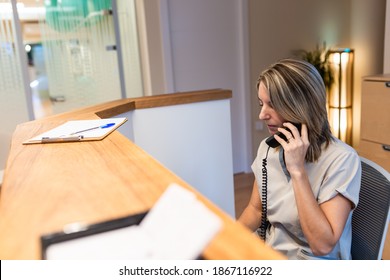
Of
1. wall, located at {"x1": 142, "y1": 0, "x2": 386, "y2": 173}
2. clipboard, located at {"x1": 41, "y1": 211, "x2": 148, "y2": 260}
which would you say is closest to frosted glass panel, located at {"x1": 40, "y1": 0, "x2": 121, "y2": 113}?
wall, located at {"x1": 142, "y1": 0, "x2": 386, "y2": 173}

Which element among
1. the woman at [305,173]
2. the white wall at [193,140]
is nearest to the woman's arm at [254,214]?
the woman at [305,173]

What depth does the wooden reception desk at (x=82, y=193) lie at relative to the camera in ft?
1.59

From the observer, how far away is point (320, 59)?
3.99 metres

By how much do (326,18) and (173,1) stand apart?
5.56 feet

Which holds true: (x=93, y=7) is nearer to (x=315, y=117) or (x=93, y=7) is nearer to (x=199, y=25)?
(x=199, y=25)

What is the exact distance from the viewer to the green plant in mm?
3953

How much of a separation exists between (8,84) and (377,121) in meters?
2.79

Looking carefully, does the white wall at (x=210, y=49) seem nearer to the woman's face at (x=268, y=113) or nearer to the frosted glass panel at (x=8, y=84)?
the frosted glass panel at (x=8, y=84)

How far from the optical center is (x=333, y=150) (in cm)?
111

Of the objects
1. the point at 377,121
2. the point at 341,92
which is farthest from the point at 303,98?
the point at 341,92

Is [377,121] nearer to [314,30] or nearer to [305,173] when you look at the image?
[305,173]

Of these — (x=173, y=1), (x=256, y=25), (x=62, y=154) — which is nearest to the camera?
(x=62, y=154)

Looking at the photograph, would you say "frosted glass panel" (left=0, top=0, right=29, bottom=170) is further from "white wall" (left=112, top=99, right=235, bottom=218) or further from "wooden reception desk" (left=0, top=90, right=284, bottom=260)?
"wooden reception desk" (left=0, top=90, right=284, bottom=260)

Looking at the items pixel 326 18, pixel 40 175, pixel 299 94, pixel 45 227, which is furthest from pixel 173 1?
pixel 45 227
